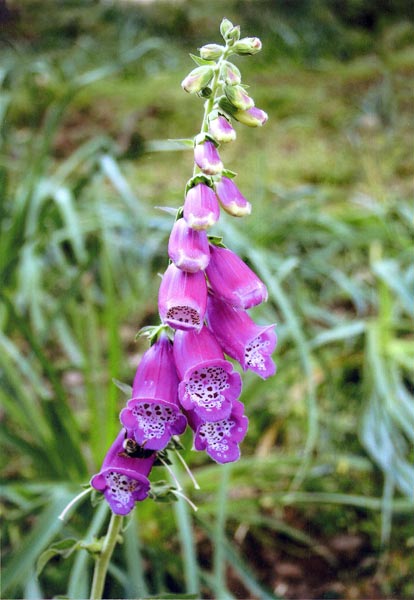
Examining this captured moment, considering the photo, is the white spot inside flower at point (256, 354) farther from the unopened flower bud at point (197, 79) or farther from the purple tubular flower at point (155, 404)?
the unopened flower bud at point (197, 79)

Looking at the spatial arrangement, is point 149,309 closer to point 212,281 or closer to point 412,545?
point 412,545

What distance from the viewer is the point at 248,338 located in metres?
0.54

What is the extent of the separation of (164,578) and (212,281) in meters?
0.69

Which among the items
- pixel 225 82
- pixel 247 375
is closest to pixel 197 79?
pixel 225 82

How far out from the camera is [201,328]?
0.52 metres

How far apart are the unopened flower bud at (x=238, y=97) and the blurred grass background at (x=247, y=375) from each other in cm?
37

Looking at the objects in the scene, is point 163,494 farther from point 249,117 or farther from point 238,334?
point 249,117

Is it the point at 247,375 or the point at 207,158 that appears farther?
the point at 247,375

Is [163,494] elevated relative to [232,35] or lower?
lower

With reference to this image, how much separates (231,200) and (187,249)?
0.16 feet

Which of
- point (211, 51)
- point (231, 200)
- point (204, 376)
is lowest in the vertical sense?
point (204, 376)

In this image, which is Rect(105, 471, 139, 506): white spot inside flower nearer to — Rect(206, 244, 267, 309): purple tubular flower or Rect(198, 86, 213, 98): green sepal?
Rect(206, 244, 267, 309): purple tubular flower

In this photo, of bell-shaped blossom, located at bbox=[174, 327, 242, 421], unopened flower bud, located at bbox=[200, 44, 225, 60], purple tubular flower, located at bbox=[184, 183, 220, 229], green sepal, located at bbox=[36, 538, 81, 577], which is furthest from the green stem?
unopened flower bud, located at bbox=[200, 44, 225, 60]

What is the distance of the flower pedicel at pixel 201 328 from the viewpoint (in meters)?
0.49
